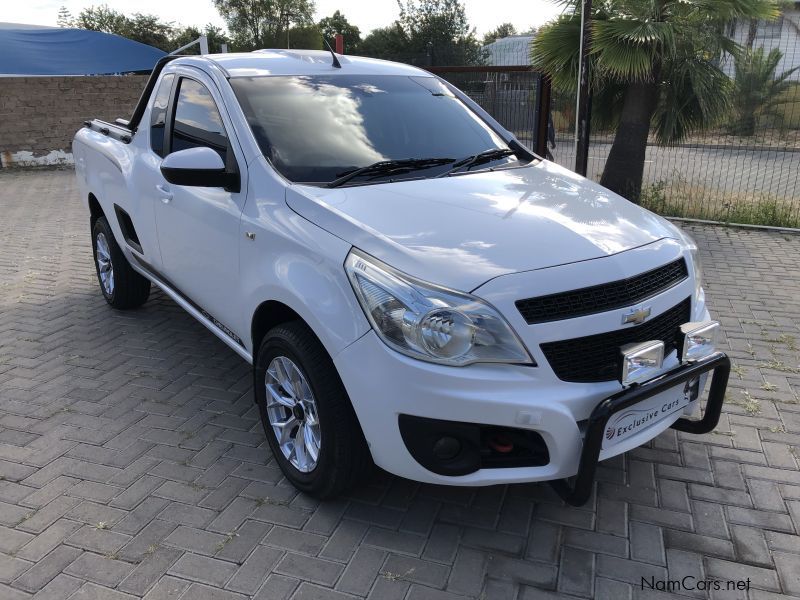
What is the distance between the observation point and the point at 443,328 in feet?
7.73

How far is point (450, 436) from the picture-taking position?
2.42 m

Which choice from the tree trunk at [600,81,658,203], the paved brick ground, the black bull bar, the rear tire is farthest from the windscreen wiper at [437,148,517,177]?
the tree trunk at [600,81,658,203]

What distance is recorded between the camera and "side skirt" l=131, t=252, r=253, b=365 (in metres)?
3.49

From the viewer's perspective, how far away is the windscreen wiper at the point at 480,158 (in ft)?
11.4

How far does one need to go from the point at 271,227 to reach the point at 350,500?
50.1 inches

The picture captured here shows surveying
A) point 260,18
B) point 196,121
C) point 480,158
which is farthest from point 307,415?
point 260,18

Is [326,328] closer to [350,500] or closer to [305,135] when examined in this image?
[350,500]

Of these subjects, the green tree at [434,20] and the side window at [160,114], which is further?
the green tree at [434,20]

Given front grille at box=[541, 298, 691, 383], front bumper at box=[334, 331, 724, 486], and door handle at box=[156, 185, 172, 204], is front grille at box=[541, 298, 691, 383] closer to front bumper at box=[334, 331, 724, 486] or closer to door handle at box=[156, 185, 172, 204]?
front bumper at box=[334, 331, 724, 486]

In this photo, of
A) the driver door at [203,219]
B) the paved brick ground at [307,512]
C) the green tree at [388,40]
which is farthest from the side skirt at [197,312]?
the green tree at [388,40]

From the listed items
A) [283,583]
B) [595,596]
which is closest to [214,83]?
[283,583]

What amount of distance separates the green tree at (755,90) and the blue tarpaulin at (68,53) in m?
20.0

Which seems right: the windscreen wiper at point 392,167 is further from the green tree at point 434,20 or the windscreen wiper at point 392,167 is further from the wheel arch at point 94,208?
the green tree at point 434,20

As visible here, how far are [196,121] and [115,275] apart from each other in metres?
1.99
